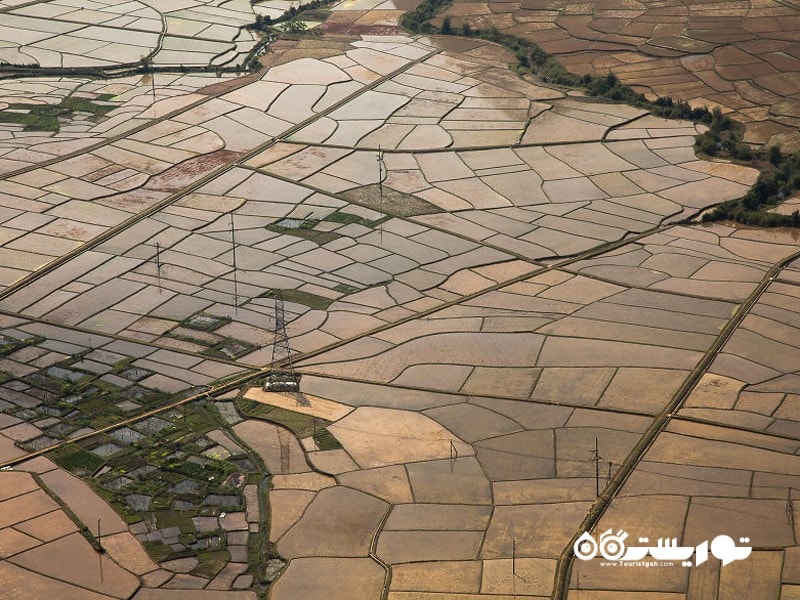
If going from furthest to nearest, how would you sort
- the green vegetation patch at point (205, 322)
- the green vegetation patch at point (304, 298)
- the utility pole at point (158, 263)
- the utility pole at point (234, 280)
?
the utility pole at point (158, 263) → the green vegetation patch at point (304, 298) → the utility pole at point (234, 280) → the green vegetation patch at point (205, 322)

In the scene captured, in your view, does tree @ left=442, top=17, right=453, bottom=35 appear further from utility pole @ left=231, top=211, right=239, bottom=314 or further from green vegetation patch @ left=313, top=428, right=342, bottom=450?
green vegetation patch @ left=313, top=428, right=342, bottom=450

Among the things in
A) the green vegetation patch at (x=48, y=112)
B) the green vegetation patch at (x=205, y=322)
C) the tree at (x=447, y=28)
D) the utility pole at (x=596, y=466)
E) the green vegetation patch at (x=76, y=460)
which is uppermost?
the tree at (x=447, y=28)

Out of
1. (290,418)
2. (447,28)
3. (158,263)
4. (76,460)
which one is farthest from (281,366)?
(447,28)

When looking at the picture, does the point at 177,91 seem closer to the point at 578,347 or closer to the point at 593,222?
the point at 593,222

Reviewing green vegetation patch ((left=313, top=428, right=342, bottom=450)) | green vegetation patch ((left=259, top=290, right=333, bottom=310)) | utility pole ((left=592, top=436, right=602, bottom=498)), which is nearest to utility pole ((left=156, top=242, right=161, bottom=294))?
green vegetation patch ((left=259, top=290, right=333, bottom=310))

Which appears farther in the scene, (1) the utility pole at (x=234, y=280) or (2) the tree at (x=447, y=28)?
(2) the tree at (x=447, y=28)

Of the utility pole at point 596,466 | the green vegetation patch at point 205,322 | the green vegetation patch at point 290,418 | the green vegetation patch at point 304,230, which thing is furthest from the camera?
the green vegetation patch at point 304,230

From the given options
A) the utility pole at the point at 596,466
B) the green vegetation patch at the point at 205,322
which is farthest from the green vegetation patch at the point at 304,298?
the utility pole at the point at 596,466

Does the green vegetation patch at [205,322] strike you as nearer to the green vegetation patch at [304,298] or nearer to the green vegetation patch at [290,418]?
the green vegetation patch at [304,298]
